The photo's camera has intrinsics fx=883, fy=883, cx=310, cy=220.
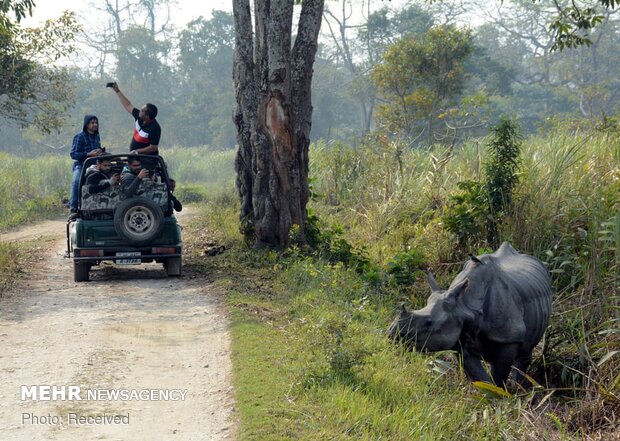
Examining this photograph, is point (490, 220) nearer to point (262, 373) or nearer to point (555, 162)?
point (555, 162)

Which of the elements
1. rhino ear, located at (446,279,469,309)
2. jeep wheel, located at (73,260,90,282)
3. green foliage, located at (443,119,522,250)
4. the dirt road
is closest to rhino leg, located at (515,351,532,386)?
rhino ear, located at (446,279,469,309)

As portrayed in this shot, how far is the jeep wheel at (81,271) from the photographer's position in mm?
11703

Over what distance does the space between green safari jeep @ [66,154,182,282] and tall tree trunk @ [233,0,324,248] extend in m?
1.64

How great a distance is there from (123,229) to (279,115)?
9.27 feet

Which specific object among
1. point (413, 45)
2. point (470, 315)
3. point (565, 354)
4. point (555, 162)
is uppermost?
point (413, 45)

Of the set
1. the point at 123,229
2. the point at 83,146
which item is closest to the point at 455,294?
the point at 123,229

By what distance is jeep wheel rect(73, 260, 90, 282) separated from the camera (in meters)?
11.7

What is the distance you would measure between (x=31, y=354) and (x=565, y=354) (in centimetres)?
516

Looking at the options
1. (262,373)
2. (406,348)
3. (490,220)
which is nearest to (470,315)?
(406,348)

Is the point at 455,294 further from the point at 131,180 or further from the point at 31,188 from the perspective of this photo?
the point at 31,188

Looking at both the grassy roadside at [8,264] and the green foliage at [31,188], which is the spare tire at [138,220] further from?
the green foliage at [31,188]

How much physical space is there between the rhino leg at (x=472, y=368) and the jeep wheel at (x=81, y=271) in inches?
234

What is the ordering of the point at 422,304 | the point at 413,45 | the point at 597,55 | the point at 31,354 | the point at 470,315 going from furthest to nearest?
the point at 597,55 → the point at 413,45 → the point at 422,304 → the point at 31,354 → the point at 470,315

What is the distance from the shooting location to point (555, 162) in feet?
39.7
